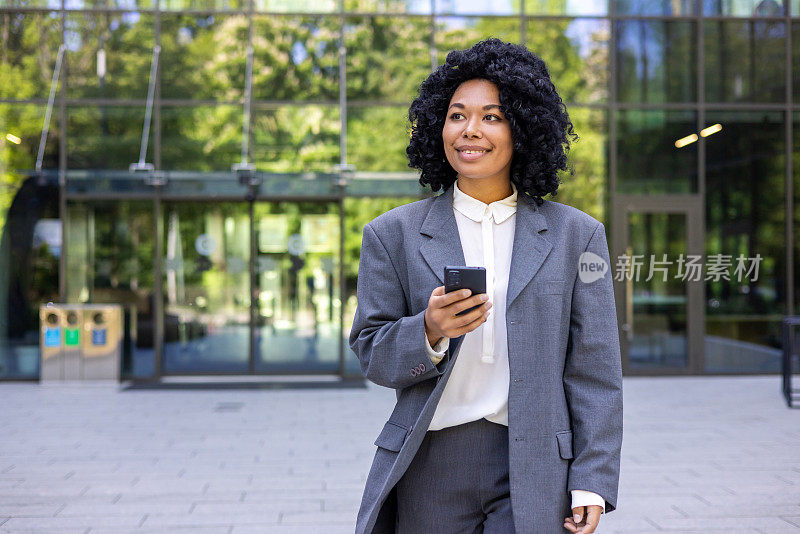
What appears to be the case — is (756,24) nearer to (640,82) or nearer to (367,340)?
(640,82)

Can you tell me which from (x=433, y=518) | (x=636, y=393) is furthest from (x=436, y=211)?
(x=636, y=393)

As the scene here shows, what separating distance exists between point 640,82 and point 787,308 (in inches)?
161

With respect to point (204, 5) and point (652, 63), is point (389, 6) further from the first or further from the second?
point (652, 63)

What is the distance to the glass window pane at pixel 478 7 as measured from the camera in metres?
12.0

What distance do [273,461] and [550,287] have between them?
4.99 m

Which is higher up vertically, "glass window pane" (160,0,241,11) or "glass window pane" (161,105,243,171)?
"glass window pane" (160,0,241,11)

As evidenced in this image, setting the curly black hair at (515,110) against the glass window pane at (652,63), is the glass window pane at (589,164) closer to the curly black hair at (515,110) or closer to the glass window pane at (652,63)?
the glass window pane at (652,63)

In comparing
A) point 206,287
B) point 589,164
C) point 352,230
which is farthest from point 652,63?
point 206,287

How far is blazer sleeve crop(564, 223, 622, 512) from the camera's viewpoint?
2.01 meters

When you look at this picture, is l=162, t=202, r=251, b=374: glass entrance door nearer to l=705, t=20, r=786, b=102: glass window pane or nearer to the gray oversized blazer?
l=705, t=20, r=786, b=102: glass window pane

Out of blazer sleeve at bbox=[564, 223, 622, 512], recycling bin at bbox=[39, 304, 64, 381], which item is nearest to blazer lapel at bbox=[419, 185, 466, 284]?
blazer sleeve at bbox=[564, 223, 622, 512]

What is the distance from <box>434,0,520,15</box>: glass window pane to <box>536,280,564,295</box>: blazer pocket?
1069 cm

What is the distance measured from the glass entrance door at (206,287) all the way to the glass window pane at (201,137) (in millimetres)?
619

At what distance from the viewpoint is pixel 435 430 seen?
2125 mm
